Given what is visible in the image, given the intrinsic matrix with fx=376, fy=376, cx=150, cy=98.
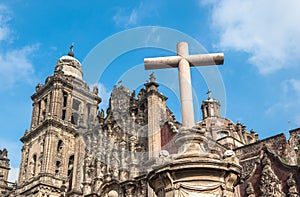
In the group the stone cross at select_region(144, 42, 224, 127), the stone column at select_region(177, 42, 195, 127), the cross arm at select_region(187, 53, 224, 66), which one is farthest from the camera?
the cross arm at select_region(187, 53, 224, 66)

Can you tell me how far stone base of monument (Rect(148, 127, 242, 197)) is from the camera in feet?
22.1

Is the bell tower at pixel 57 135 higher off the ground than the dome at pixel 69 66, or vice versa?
the dome at pixel 69 66

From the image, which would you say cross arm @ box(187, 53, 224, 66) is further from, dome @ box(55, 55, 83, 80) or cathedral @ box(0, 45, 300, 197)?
dome @ box(55, 55, 83, 80)

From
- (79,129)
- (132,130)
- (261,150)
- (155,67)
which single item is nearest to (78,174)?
(79,129)

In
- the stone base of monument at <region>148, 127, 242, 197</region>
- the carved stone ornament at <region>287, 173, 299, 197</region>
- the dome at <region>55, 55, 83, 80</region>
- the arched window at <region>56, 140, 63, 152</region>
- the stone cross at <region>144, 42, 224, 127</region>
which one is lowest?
the stone base of monument at <region>148, 127, 242, 197</region>

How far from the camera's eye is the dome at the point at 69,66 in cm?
3919

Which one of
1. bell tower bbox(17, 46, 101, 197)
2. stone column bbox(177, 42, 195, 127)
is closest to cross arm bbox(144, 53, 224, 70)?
stone column bbox(177, 42, 195, 127)

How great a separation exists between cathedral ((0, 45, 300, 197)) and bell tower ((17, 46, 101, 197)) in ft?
0.28

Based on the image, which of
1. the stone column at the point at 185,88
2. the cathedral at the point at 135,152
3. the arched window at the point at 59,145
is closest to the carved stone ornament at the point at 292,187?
the cathedral at the point at 135,152

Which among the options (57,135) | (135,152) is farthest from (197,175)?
(57,135)

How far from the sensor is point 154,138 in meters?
22.6

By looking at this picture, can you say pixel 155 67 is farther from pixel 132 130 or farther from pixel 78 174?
pixel 78 174

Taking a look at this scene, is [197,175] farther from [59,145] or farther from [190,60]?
[59,145]

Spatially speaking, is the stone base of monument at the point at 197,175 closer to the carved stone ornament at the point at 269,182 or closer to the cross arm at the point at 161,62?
the cross arm at the point at 161,62
